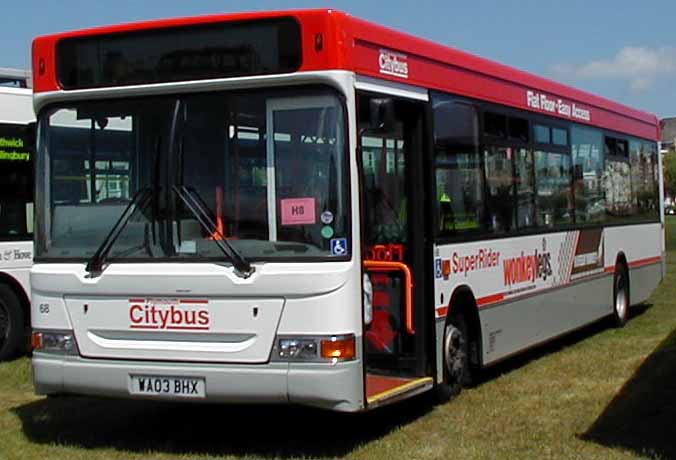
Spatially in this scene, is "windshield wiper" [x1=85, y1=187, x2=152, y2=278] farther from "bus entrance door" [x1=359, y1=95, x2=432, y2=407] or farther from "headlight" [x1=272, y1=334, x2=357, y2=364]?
"bus entrance door" [x1=359, y1=95, x2=432, y2=407]

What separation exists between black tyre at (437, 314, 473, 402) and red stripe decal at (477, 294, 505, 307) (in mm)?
285

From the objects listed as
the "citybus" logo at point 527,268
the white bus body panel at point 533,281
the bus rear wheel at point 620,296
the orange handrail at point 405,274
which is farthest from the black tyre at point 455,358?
the bus rear wheel at point 620,296

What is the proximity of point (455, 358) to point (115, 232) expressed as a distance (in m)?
3.23

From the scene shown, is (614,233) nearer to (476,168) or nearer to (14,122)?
(476,168)

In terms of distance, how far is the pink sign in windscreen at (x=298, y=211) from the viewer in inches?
309

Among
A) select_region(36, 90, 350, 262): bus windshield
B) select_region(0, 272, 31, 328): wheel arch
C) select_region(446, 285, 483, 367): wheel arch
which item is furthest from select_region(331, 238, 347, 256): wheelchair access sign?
select_region(0, 272, 31, 328): wheel arch

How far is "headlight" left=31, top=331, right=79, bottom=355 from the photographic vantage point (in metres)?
8.40

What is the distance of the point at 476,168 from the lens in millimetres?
10562

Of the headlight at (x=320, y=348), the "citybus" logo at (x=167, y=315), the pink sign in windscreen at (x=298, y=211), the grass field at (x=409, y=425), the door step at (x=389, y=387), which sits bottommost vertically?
the grass field at (x=409, y=425)

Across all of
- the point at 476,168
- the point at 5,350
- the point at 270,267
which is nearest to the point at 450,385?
the point at 476,168

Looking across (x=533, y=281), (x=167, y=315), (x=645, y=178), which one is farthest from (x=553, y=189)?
(x=167, y=315)

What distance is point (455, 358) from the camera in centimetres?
991

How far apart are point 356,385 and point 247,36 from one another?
8.14 ft

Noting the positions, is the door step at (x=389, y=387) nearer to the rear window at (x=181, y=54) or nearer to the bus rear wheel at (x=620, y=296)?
the rear window at (x=181, y=54)
